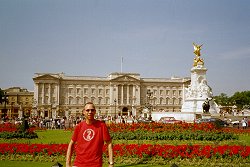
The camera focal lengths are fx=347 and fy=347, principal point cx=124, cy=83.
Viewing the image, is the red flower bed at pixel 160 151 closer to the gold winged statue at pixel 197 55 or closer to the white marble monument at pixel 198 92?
the white marble monument at pixel 198 92

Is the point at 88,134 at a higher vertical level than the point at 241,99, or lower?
lower

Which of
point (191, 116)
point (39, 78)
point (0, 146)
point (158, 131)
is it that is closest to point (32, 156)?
point (0, 146)

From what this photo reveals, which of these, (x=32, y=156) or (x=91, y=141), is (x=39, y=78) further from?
(x=91, y=141)

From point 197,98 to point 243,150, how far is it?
30.9 meters

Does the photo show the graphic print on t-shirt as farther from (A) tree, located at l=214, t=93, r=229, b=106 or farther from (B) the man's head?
(A) tree, located at l=214, t=93, r=229, b=106

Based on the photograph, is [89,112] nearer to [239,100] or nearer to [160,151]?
[160,151]

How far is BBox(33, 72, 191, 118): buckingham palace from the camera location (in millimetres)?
91500

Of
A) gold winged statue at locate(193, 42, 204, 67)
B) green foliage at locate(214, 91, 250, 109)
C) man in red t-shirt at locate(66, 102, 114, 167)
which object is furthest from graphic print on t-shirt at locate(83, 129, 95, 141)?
green foliage at locate(214, 91, 250, 109)

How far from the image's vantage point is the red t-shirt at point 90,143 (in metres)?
Answer: 5.07

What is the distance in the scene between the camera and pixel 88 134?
515 cm

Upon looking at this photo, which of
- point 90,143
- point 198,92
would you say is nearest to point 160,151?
point 90,143

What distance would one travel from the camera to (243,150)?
1125cm

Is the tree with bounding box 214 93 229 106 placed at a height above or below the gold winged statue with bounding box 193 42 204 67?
below

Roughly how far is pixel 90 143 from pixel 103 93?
9225 centimetres
